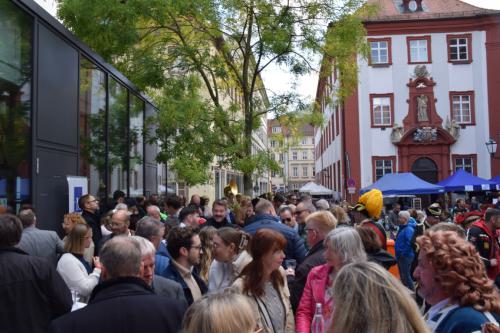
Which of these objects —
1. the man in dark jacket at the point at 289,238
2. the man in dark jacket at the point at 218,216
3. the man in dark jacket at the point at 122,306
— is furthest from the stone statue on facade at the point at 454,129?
the man in dark jacket at the point at 122,306

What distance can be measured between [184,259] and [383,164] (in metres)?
35.4

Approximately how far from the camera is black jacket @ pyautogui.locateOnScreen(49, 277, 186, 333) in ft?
9.24

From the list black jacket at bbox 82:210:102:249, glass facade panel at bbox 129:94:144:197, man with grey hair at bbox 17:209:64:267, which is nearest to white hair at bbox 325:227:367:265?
man with grey hair at bbox 17:209:64:267

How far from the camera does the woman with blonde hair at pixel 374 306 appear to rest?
2.04 m

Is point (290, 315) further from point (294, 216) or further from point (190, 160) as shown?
point (190, 160)

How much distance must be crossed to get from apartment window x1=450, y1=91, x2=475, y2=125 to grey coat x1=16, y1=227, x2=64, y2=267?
3677cm

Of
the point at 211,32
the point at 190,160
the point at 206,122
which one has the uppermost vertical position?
the point at 211,32

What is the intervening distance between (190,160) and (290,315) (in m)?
11.6

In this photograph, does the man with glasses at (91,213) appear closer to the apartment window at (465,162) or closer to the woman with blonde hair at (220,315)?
the woman with blonde hair at (220,315)

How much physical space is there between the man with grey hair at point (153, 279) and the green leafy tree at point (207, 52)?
10.5m

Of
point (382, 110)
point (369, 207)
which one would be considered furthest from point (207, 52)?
point (382, 110)

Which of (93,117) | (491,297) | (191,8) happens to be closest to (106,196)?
(93,117)

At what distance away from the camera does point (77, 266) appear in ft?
16.9

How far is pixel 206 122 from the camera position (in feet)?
51.2
